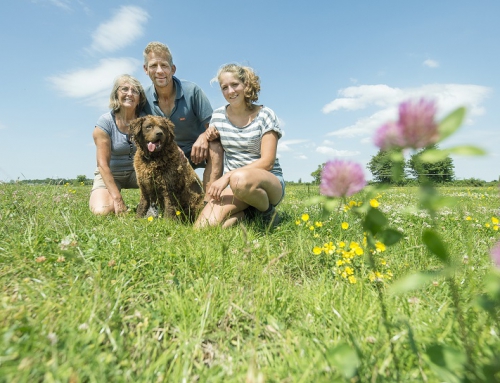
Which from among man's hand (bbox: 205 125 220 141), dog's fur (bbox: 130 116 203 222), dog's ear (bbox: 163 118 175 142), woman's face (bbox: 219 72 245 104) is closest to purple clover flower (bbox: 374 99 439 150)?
woman's face (bbox: 219 72 245 104)

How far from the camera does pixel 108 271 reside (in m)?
2.37

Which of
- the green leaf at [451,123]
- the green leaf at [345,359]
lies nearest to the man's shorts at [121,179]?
the green leaf at [345,359]

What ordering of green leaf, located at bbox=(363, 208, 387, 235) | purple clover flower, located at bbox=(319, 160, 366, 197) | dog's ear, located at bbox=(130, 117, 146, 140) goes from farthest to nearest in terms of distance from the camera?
dog's ear, located at bbox=(130, 117, 146, 140) → purple clover flower, located at bbox=(319, 160, 366, 197) → green leaf, located at bbox=(363, 208, 387, 235)

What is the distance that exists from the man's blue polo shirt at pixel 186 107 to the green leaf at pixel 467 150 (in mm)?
5455

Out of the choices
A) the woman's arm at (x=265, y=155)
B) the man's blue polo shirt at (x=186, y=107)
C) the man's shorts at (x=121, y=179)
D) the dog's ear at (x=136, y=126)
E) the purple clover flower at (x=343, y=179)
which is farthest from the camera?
the man's shorts at (x=121, y=179)

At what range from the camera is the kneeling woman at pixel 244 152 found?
4230mm

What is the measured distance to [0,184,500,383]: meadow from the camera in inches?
51.6

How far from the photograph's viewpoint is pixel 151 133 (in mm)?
4922

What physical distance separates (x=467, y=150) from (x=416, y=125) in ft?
0.45

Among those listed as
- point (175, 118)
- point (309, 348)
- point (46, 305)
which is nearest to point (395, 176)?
point (309, 348)

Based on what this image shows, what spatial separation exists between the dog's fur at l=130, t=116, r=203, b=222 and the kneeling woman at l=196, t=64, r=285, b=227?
704mm

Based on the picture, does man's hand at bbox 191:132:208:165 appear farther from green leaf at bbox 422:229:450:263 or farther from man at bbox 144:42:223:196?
green leaf at bbox 422:229:450:263

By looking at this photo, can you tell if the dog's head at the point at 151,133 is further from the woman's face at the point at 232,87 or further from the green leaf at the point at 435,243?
the green leaf at the point at 435,243

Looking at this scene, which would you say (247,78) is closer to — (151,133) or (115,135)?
(151,133)
